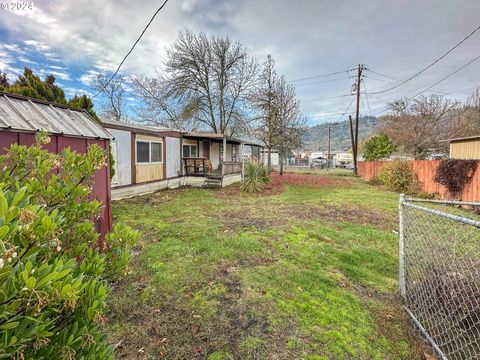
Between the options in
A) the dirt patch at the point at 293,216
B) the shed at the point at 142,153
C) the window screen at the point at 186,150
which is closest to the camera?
the dirt patch at the point at 293,216

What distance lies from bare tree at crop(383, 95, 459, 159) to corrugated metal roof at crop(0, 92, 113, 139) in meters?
27.2

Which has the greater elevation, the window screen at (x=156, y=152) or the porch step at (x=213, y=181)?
the window screen at (x=156, y=152)

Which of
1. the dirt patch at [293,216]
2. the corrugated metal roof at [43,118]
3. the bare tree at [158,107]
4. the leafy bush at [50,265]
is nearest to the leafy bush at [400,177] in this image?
the dirt patch at [293,216]

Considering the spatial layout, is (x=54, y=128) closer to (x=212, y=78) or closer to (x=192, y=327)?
(x=192, y=327)

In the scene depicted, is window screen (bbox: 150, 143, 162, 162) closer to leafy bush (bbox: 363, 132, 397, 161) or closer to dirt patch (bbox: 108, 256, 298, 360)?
dirt patch (bbox: 108, 256, 298, 360)

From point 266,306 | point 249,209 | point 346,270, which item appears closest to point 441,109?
point 249,209

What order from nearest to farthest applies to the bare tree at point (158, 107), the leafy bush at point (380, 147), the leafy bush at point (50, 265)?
the leafy bush at point (50, 265), the bare tree at point (158, 107), the leafy bush at point (380, 147)

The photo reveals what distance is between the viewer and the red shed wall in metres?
2.87

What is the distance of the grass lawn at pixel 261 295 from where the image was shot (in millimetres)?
2371

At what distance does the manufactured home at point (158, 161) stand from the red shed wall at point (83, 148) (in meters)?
5.40

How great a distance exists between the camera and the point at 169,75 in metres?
19.7

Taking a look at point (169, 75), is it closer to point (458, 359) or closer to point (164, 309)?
point (164, 309)

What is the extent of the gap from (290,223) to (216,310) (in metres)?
3.93

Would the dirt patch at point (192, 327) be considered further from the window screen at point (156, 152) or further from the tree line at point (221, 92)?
the tree line at point (221, 92)
